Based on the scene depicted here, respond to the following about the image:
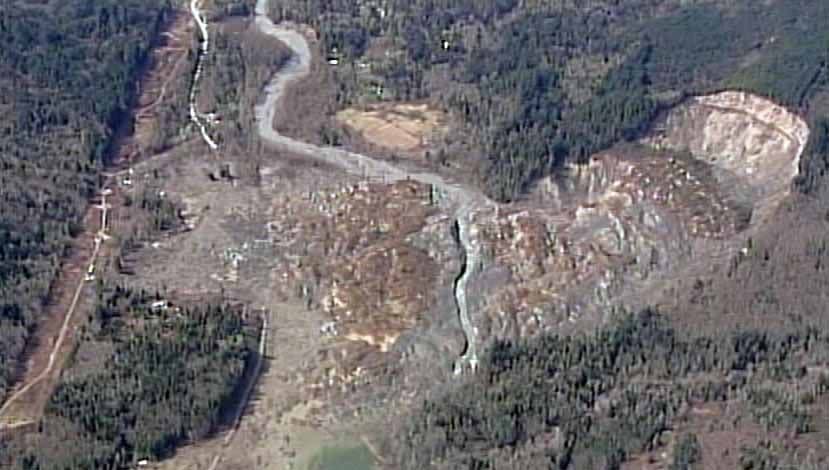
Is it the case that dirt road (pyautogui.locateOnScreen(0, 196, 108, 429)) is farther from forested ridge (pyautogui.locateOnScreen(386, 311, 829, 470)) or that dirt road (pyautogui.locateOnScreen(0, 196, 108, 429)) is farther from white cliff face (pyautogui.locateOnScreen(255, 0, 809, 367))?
white cliff face (pyautogui.locateOnScreen(255, 0, 809, 367))

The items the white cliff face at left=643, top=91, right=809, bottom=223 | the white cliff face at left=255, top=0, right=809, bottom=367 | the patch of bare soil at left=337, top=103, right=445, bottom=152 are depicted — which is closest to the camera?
the white cliff face at left=255, top=0, right=809, bottom=367

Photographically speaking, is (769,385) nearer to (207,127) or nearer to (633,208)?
(633,208)

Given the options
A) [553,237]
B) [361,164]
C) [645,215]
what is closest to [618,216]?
[645,215]

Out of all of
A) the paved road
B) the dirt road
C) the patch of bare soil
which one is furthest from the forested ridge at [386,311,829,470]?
the patch of bare soil

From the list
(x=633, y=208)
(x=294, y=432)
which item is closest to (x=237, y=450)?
(x=294, y=432)

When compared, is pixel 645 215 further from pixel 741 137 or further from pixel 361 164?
pixel 361 164

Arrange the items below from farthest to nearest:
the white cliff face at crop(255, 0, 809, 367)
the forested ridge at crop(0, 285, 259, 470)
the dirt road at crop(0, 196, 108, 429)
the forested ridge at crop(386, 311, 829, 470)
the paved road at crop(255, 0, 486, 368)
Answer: the paved road at crop(255, 0, 486, 368) < the white cliff face at crop(255, 0, 809, 367) < the dirt road at crop(0, 196, 108, 429) < the forested ridge at crop(0, 285, 259, 470) < the forested ridge at crop(386, 311, 829, 470)

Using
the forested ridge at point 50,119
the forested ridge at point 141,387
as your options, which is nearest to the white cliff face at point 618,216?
the forested ridge at point 50,119

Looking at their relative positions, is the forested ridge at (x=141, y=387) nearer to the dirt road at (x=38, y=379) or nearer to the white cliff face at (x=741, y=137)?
the dirt road at (x=38, y=379)
